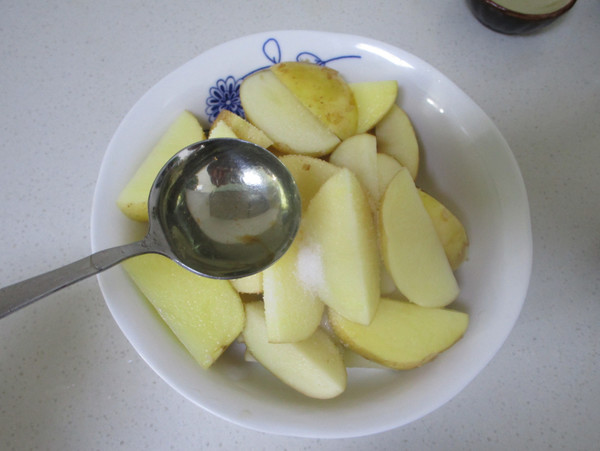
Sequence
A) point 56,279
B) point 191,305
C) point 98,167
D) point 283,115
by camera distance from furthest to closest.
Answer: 1. point 98,167
2. point 283,115
3. point 191,305
4. point 56,279

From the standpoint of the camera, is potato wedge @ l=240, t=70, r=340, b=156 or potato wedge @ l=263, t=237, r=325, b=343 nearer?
potato wedge @ l=263, t=237, r=325, b=343

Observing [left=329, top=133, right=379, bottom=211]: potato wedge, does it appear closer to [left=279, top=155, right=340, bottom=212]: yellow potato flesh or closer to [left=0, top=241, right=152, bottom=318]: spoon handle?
[left=279, top=155, right=340, bottom=212]: yellow potato flesh

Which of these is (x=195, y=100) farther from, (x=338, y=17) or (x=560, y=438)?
(x=560, y=438)

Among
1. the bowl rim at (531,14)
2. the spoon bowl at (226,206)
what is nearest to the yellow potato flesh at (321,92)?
the spoon bowl at (226,206)

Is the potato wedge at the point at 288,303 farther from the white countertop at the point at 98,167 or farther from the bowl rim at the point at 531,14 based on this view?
the bowl rim at the point at 531,14

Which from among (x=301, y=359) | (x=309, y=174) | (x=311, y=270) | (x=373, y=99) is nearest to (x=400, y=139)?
(x=373, y=99)

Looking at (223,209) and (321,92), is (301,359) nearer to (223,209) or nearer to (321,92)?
(223,209)

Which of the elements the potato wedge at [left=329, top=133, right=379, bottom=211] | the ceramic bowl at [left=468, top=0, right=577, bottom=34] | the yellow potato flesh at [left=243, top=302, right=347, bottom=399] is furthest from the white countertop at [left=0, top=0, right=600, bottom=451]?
the potato wedge at [left=329, top=133, right=379, bottom=211]
